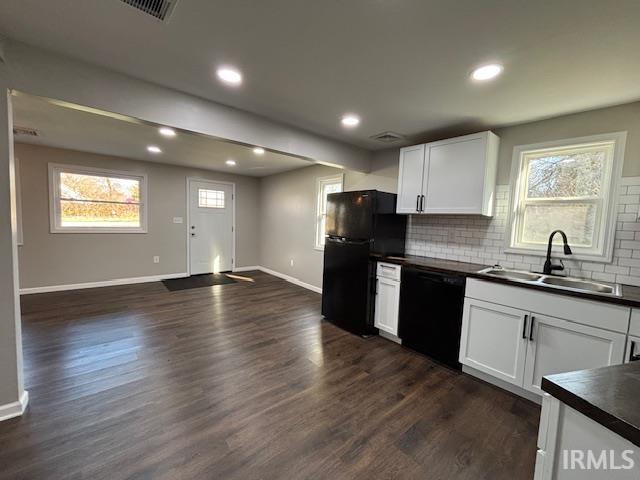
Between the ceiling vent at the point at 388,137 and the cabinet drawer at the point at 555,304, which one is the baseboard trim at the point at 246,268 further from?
the cabinet drawer at the point at 555,304

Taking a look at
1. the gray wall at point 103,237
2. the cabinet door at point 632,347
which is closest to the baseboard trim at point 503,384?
the cabinet door at point 632,347

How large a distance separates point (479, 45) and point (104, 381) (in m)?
3.50

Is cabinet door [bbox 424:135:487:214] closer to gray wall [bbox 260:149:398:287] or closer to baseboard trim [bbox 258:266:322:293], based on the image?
gray wall [bbox 260:149:398:287]

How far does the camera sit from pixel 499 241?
8.83 feet

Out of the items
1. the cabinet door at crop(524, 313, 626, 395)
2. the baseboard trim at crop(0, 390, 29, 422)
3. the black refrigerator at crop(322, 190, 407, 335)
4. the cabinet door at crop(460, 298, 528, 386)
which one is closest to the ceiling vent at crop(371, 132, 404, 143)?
the black refrigerator at crop(322, 190, 407, 335)

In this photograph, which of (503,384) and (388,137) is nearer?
(503,384)

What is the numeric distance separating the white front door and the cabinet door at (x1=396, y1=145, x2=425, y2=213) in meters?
4.21

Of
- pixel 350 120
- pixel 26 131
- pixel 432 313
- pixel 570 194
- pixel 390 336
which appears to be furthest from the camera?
pixel 26 131

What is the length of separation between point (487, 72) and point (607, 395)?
1885mm

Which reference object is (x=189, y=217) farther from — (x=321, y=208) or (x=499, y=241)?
(x=499, y=241)

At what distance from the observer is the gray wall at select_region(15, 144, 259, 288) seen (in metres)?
4.07

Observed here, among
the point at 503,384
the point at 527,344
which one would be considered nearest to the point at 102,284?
the point at 503,384

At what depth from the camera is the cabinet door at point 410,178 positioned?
9.87ft

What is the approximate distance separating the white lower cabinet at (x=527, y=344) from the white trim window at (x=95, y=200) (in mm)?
5533
